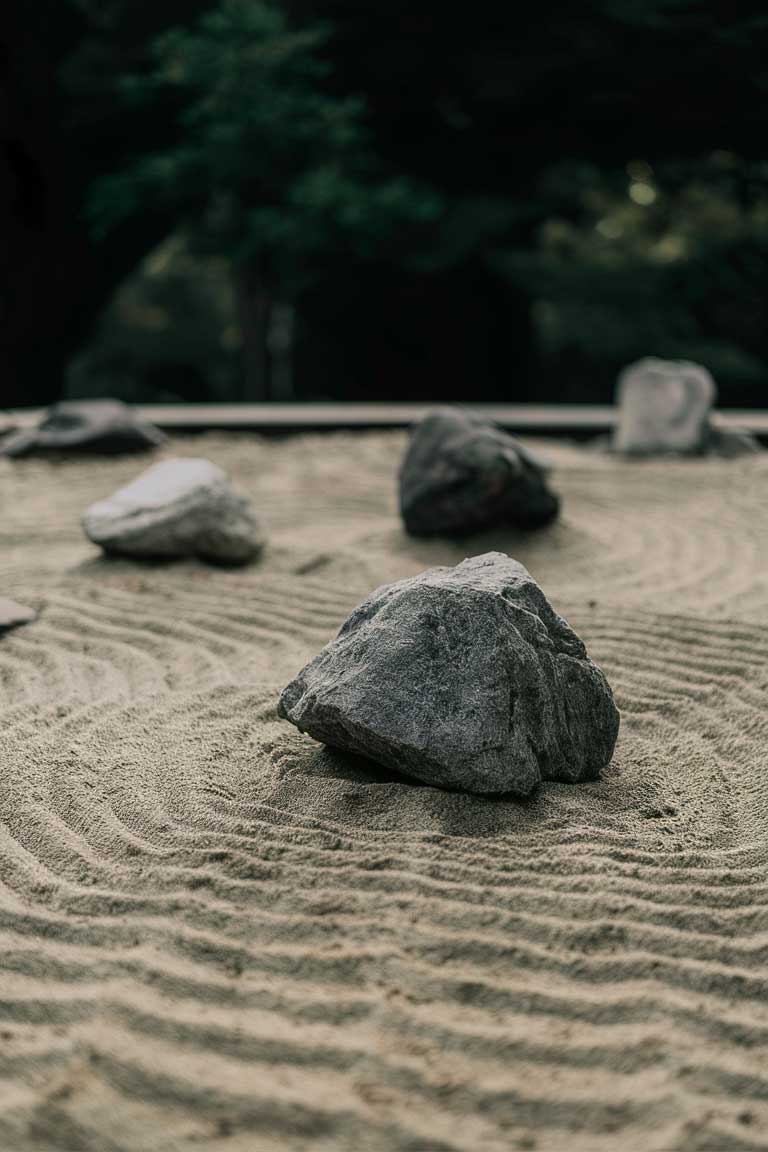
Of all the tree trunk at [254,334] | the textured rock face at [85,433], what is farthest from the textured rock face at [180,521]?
the tree trunk at [254,334]

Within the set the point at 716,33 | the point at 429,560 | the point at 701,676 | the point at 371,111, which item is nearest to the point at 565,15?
the point at 716,33

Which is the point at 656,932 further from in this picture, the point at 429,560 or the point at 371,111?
the point at 371,111

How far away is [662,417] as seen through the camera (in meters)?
8.51

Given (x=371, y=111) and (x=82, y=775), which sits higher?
(x=371, y=111)

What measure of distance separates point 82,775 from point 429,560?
2572 mm

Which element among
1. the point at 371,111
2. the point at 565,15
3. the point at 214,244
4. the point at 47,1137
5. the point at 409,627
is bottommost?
the point at 47,1137

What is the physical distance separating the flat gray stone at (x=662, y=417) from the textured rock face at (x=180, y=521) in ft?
14.2

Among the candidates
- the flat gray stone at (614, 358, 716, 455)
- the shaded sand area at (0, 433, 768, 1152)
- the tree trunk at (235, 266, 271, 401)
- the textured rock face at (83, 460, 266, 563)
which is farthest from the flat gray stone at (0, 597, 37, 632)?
the tree trunk at (235, 266, 271, 401)

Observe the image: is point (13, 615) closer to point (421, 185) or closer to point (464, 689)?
point (464, 689)

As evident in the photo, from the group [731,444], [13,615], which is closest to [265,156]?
[731,444]

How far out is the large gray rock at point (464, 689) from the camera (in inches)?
101

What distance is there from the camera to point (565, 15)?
12.2 metres

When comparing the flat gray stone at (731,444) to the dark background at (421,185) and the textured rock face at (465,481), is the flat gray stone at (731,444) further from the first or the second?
the dark background at (421,185)

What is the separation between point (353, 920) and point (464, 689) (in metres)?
0.64
